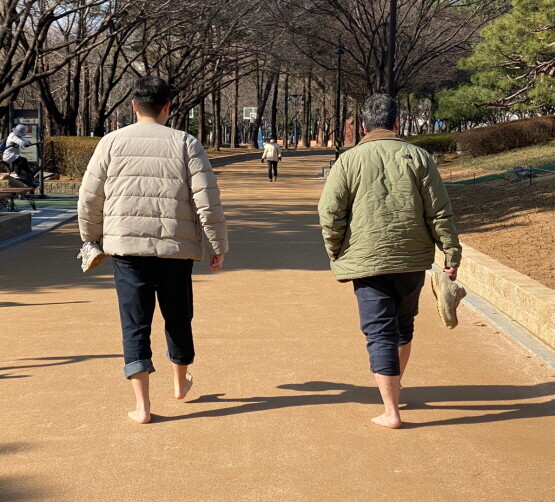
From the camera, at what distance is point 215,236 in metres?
4.96

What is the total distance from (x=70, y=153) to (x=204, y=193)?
2440 centimetres

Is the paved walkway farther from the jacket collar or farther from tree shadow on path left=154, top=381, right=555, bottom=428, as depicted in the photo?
the jacket collar

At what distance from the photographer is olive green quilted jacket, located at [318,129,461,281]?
4.93 metres

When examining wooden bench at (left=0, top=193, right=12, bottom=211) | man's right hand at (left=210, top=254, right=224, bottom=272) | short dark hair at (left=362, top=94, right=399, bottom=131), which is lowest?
wooden bench at (left=0, top=193, right=12, bottom=211)

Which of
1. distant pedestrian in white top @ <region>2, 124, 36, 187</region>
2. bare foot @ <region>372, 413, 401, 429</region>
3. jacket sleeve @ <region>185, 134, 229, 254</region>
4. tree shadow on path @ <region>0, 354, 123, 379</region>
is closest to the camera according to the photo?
jacket sleeve @ <region>185, 134, 229, 254</region>

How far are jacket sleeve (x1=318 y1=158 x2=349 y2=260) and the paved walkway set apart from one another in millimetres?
981

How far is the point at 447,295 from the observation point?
5.34 meters

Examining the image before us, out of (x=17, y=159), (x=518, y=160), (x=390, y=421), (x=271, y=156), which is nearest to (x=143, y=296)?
(x=390, y=421)

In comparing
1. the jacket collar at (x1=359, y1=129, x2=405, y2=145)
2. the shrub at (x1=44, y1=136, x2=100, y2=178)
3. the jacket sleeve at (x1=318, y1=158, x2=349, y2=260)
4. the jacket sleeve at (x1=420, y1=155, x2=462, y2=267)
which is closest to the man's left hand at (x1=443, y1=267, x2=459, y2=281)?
the jacket sleeve at (x1=420, y1=155, x2=462, y2=267)

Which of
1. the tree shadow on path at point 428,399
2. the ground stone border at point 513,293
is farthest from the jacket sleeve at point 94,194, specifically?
the ground stone border at point 513,293

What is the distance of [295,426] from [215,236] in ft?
3.45

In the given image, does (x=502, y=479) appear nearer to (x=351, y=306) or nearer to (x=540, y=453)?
(x=540, y=453)

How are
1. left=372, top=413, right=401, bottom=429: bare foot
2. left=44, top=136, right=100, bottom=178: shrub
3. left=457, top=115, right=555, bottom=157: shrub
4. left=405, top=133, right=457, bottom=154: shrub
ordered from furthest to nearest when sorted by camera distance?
left=405, top=133, right=457, bottom=154: shrub < left=457, top=115, right=555, bottom=157: shrub < left=44, top=136, right=100, bottom=178: shrub < left=372, top=413, right=401, bottom=429: bare foot

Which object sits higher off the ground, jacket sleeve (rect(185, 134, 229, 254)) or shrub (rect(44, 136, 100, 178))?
jacket sleeve (rect(185, 134, 229, 254))
